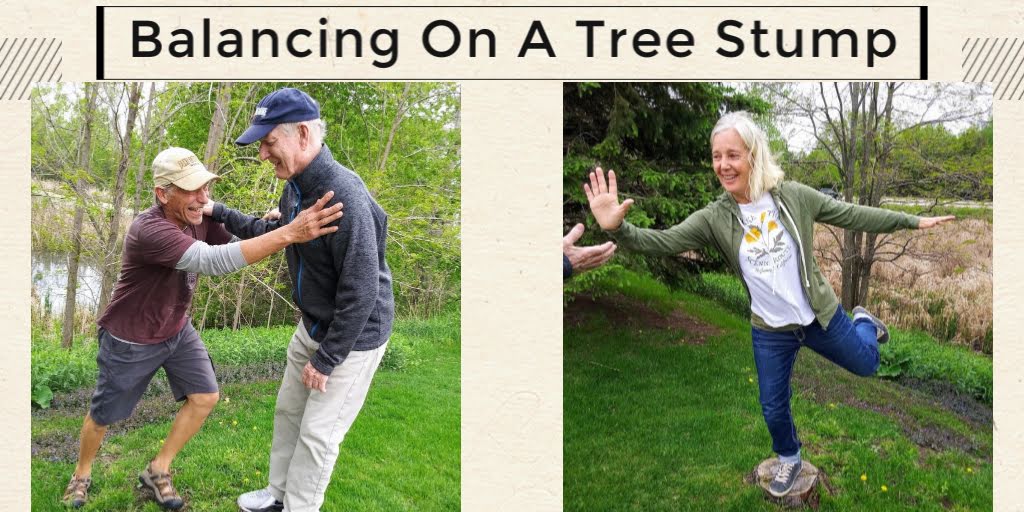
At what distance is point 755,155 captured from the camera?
373 cm

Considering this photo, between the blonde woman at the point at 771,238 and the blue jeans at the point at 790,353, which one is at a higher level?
the blonde woman at the point at 771,238

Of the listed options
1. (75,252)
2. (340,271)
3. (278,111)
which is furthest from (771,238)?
(75,252)

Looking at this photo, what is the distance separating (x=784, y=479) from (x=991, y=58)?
2.56 meters

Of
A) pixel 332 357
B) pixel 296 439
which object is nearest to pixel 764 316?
pixel 332 357

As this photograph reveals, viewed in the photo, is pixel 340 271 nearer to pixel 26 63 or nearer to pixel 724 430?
pixel 26 63

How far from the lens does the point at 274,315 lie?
4.78 meters

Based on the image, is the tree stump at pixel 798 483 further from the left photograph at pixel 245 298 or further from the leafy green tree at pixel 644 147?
the left photograph at pixel 245 298

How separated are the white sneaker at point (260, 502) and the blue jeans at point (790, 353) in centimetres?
270

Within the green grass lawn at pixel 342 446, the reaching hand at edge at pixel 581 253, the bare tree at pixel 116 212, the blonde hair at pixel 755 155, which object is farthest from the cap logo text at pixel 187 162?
the blonde hair at pixel 755 155

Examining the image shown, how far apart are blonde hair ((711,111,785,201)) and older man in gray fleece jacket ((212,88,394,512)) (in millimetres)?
1850

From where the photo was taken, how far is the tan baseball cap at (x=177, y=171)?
12.3 ft

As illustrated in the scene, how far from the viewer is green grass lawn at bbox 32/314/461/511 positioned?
13.4 feet

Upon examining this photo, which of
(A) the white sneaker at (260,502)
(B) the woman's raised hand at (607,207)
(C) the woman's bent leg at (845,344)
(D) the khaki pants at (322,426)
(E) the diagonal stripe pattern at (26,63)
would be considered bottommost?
(A) the white sneaker at (260,502)
